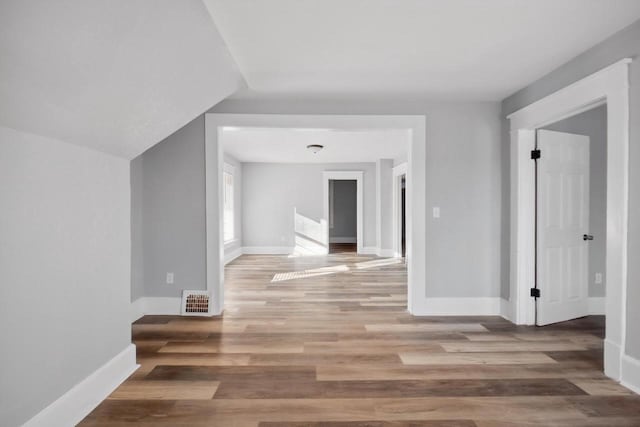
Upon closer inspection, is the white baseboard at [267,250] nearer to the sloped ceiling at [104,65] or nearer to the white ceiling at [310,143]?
the white ceiling at [310,143]

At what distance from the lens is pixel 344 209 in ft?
42.5

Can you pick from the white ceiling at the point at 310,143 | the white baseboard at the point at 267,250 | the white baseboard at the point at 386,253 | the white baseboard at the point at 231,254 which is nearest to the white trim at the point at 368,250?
the white baseboard at the point at 386,253

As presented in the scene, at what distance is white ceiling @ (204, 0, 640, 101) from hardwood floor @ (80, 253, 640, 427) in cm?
227

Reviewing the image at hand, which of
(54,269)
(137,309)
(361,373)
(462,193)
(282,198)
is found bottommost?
(361,373)

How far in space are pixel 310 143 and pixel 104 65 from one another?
5.10 metres

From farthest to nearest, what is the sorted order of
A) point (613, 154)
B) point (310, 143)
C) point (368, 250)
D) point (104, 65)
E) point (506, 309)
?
point (368, 250) < point (310, 143) < point (506, 309) < point (613, 154) < point (104, 65)

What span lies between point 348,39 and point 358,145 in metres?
4.39

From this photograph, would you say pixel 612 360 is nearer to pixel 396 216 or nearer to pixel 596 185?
pixel 596 185

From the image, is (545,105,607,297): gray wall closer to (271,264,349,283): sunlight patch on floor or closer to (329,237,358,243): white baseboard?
(271,264,349,283): sunlight patch on floor

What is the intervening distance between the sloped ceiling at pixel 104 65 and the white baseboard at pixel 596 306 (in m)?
4.33

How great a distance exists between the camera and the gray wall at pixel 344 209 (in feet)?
42.1

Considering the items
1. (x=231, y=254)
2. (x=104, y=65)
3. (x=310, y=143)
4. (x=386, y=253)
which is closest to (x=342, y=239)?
(x=386, y=253)

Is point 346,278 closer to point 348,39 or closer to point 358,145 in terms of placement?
point 358,145

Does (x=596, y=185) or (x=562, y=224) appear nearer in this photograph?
(x=562, y=224)
